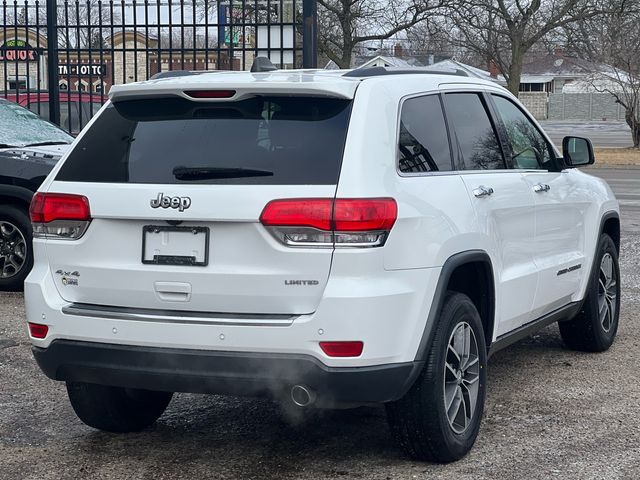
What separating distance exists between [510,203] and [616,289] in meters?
2.18

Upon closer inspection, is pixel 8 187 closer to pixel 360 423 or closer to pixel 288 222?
pixel 360 423

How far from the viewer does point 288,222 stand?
14.1ft

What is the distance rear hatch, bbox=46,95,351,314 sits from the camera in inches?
171

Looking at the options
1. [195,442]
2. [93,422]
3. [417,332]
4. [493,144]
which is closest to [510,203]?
[493,144]

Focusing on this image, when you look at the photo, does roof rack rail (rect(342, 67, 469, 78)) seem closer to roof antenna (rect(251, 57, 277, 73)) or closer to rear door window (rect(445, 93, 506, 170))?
rear door window (rect(445, 93, 506, 170))

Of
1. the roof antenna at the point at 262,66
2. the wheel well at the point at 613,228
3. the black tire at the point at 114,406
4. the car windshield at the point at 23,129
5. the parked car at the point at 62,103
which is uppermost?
the parked car at the point at 62,103

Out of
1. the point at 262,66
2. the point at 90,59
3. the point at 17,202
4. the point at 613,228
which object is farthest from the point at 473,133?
the point at 90,59

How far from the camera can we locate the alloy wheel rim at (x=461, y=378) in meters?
4.86

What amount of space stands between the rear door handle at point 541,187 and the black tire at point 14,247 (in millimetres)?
4974

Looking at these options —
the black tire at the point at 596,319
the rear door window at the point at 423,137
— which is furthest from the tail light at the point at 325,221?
the black tire at the point at 596,319


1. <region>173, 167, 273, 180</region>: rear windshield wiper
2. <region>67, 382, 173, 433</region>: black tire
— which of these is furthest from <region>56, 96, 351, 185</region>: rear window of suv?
<region>67, 382, 173, 433</region>: black tire

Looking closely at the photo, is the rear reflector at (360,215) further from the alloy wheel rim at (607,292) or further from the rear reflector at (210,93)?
the alloy wheel rim at (607,292)

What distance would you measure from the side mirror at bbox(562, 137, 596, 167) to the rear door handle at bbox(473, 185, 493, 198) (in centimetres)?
157

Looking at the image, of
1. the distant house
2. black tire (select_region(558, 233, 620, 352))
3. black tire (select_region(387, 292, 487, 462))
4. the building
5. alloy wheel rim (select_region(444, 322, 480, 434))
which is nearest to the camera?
black tire (select_region(387, 292, 487, 462))
